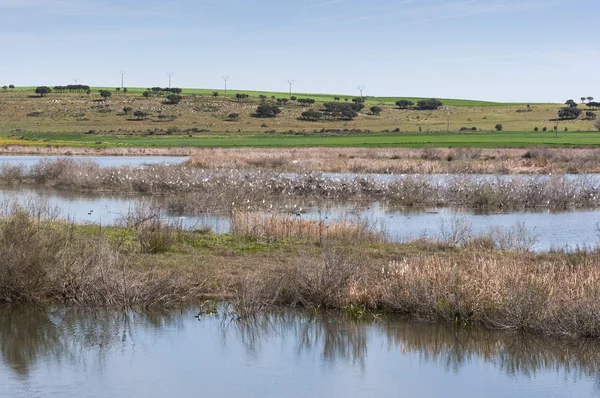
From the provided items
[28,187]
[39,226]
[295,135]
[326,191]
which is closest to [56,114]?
[295,135]

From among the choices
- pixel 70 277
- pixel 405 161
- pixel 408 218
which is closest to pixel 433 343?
pixel 70 277

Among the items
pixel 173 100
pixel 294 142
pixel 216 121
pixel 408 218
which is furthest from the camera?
A: pixel 173 100

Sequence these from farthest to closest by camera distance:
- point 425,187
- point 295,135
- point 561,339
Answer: point 295,135, point 425,187, point 561,339

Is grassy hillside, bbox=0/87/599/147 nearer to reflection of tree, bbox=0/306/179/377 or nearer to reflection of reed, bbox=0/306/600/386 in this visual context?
reflection of tree, bbox=0/306/179/377

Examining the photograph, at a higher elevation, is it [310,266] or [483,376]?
[310,266]

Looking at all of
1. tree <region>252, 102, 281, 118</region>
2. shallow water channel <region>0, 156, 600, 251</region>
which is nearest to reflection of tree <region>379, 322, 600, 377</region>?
shallow water channel <region>0, 156, 600, 251</region>

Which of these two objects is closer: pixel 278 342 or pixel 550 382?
pixel 550 382

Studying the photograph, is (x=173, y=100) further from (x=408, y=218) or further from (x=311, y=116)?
(x=408, y=218)

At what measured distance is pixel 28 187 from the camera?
44750mm

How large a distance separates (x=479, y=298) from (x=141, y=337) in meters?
6.42

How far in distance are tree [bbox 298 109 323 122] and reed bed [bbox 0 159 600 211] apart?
320ft

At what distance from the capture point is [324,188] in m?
39.5

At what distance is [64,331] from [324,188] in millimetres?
24935

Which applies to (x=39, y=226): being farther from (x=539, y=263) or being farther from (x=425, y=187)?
(x=425, y=187)
